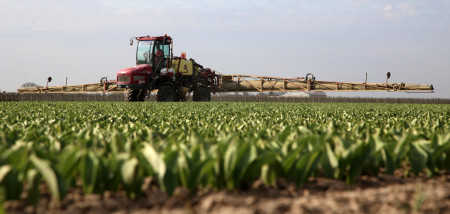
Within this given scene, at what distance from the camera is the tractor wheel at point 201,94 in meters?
19.8

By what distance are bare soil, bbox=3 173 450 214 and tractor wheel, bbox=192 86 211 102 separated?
17804mm

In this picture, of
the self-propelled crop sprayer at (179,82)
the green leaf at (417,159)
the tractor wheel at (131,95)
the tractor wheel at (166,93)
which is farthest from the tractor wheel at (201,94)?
the green leaf at (417,159)

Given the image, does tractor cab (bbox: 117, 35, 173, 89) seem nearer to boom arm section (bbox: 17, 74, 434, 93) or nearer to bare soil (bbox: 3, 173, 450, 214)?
boom arm section (bbox: 17, 74, 434, 93)

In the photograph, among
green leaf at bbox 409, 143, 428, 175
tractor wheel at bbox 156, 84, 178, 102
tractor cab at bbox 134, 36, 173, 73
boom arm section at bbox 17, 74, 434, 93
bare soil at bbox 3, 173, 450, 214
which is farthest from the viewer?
boom arm section at bbox 17, 74, 434, 93

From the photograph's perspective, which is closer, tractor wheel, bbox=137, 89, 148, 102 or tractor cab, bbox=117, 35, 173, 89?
tractor cab, bbox=117, 35, 173, 89

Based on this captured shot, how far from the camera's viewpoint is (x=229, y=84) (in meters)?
23.9

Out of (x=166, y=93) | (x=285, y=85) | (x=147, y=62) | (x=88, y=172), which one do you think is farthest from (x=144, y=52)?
(x=88, y=172)

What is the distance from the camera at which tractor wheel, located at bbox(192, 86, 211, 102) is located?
19750 millimetres

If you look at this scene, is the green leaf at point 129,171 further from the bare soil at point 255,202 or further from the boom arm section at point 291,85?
the boom arm section at point 291,85

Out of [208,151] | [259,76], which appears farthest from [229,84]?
[208,151]

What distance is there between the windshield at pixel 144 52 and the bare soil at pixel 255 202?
15.0 metres

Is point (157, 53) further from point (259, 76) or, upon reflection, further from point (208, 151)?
point (208, 151)

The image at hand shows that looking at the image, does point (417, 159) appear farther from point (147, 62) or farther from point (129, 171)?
point (147, 62)

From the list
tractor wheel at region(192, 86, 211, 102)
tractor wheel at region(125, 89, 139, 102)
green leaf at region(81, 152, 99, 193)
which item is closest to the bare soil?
green leaf at region(81, 152, 99, 193)
